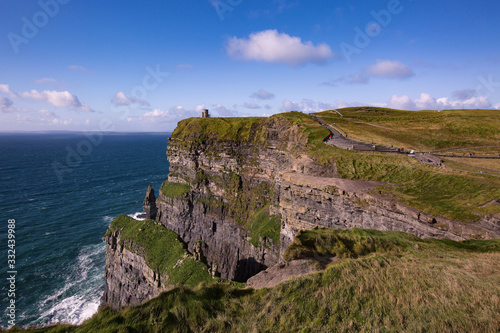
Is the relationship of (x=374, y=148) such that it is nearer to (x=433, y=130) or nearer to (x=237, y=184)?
(x=433, y=130)

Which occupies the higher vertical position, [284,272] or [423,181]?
[423,181]

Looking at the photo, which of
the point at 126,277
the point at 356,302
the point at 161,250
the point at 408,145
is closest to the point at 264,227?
the point at 161,250

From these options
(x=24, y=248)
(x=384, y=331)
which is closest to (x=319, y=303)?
(x=384, y=331)

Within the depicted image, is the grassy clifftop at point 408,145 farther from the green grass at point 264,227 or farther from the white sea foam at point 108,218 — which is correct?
the white sea foam at point 108,218

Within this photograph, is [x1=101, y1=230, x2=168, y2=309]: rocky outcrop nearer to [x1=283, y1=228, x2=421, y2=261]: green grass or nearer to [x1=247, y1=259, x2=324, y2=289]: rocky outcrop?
[x1=247, y1=259, x2=324, y2=289]: rocky outcrop

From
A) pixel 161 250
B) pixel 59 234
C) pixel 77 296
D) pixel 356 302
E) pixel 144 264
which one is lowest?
pixel 77 296

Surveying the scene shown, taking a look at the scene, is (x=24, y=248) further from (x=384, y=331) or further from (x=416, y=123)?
(x=416, y=123)

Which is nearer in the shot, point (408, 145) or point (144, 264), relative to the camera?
point (144, 264)

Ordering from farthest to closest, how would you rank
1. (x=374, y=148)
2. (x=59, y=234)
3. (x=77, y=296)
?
(x=59, y=234), (x=77, y=296), (x=374, y=148)
